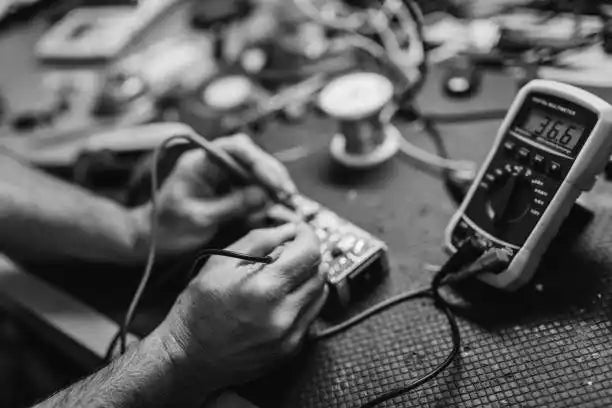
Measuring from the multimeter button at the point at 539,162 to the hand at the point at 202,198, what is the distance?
268 mm

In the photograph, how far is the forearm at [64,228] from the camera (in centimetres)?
71

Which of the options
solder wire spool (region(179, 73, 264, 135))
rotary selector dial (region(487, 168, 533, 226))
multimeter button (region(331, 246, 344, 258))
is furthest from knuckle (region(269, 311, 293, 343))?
solder wire spool (region(179, 73, 264, 135))

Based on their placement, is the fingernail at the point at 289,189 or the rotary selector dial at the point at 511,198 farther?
the fingernail at the point at 289,189

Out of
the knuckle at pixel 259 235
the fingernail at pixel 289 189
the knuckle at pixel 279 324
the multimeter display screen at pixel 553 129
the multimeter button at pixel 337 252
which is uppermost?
the multimeter display screen at pixel 553 129

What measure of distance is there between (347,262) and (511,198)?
0.58 feet

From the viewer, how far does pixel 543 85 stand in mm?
565

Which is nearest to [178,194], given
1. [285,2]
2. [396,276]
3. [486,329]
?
[396,276]

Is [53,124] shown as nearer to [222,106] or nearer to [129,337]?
[222,106]

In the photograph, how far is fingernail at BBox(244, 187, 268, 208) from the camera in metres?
0.69

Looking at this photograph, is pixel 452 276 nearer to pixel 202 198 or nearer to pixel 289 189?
pixel 289 189

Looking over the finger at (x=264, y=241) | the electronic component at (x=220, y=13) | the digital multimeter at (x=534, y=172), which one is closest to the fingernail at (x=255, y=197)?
the finger at (x=264, y=241)

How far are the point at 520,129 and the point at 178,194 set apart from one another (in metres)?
0.39

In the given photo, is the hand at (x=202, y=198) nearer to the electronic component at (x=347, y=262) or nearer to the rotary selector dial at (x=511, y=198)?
the electronic component at (x=347, y=262)

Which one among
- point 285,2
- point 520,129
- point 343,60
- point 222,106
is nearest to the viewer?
point 520,129
